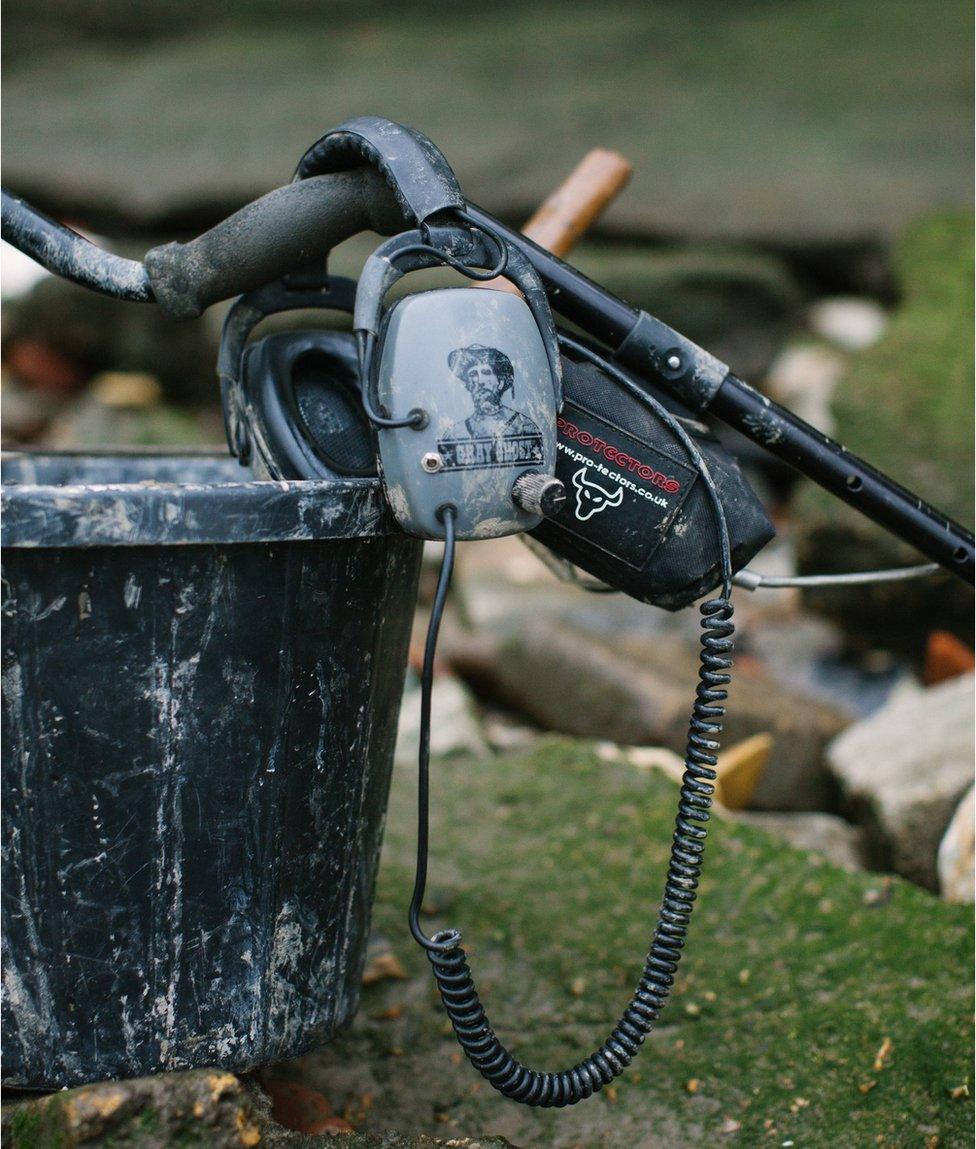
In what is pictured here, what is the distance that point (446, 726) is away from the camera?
3.20 metres

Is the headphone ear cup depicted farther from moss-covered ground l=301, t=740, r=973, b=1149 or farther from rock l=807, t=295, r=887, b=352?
rock l=807, t=295, r=887, b=352

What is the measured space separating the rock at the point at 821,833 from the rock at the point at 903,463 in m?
0.79

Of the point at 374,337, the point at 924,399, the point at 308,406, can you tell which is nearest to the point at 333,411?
the point at 308,406

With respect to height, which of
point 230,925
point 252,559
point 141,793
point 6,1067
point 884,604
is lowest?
point 884,604

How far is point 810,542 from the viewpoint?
10.9 feet

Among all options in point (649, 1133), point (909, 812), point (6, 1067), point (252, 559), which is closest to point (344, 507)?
point (252, 559)

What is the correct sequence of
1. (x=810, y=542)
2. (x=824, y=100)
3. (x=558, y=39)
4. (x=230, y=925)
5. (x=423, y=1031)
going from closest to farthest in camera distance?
(x=230, y=925) < (x=423, y=1031) < (x=810, y=542) < (x=824, y=100) < (x=558, y=39)

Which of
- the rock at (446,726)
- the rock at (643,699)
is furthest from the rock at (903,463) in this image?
the rock at (446,726)

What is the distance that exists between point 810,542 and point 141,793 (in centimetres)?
246

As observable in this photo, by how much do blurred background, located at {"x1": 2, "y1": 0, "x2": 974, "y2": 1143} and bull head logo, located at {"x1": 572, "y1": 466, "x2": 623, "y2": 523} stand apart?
Answer: 1.10 meters

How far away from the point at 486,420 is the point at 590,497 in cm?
19

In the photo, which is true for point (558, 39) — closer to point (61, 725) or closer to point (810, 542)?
point (810, 542)

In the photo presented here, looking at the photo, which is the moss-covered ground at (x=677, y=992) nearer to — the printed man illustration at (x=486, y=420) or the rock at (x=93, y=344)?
the printed man illustration at (x=486, y=420)

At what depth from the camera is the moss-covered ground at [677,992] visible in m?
1.59
